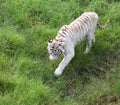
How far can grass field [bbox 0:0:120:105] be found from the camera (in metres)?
5.25

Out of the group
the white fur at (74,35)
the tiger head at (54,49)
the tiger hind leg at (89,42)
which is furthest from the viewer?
the tiger hind leg at (89,42)

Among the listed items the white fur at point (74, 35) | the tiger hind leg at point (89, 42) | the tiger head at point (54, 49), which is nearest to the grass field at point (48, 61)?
the tiger hind leg at point (89, 42)

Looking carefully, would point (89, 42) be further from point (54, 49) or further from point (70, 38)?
point (54, 49)

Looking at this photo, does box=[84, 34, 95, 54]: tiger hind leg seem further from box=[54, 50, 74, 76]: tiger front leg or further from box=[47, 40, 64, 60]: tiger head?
box=[47, 40, 64, 60]: tiger head

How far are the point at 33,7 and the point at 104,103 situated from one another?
2613mm

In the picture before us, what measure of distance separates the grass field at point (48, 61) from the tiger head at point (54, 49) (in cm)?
32

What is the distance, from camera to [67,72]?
592cm

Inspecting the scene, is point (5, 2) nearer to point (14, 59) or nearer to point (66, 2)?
point (66, 2)

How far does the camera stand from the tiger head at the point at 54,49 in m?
5.49

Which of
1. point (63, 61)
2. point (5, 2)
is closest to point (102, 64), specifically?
point (63, 61)

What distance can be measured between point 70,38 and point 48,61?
1.76 feet

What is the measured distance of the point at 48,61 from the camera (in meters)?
5.96

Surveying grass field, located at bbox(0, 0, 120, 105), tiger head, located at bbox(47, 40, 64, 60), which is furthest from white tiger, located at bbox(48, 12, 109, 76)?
grass field, located at bbox(0, 0, 120, 105)

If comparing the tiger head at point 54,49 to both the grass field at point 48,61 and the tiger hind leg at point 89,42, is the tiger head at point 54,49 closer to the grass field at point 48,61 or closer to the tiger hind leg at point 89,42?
the grass field at point 48,61
